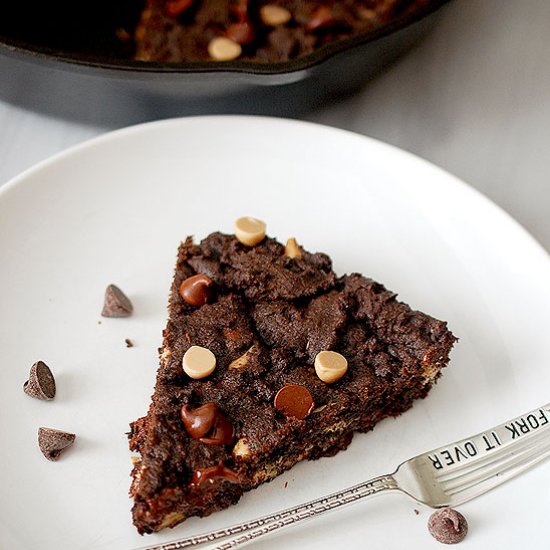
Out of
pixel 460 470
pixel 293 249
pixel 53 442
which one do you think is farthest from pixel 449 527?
pixel 53 442

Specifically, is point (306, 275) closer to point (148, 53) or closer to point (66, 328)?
point (66, 328)

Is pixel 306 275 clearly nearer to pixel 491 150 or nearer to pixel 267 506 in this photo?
pixel 267 506

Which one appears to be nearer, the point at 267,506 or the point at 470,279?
the point at 267,506

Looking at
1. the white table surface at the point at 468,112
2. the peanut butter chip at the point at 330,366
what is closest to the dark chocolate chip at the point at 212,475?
the peanut butter chip at the point at 330,366

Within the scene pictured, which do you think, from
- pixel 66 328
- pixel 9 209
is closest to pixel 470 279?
pixel 66 328

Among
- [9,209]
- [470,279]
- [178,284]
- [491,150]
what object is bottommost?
[470,279]

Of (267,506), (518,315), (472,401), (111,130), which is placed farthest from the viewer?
(111,130)

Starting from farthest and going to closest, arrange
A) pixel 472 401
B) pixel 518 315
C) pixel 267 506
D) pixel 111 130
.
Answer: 1. pixel 111 130
2. pixel 518 315
3. pixel 472 401
4. pixel 267 506

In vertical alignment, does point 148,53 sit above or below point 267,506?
above

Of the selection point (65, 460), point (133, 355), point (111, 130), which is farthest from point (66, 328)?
point (111, 130)
